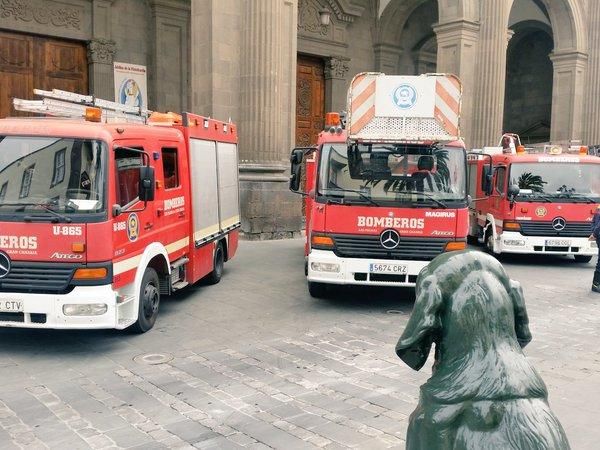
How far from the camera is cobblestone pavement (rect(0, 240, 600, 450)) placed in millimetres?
4488

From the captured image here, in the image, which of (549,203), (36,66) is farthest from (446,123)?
(36,66)

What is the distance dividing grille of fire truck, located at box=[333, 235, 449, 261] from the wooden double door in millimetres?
11957

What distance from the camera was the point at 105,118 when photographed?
738 cm

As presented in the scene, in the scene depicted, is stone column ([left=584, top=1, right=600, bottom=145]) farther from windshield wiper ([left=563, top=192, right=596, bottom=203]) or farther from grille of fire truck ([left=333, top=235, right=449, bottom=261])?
grille of fire truck ([left=333, top=235, right=449, bottom=261])

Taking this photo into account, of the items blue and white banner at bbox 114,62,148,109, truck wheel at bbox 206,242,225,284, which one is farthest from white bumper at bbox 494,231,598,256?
blue and white banner at bbox 114,62,148,109

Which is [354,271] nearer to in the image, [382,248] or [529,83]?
[382,248]

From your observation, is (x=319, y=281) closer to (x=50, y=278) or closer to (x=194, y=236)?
(x=194, y=236)

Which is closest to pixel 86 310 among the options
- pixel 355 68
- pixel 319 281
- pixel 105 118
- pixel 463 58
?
pixel 105 118

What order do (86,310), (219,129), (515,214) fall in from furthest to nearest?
(515,214) < (219,129) < (86,310)

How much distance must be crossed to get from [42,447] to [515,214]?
36.0 ft

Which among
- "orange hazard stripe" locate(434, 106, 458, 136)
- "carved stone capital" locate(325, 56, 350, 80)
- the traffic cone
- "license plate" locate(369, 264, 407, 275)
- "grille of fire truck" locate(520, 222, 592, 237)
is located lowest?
the traffic cone

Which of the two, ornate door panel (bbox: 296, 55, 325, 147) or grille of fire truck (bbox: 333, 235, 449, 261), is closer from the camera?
grille of fire truck (bbox: 333, 235, 449, 261)

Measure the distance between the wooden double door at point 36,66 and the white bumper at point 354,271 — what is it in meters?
11.8

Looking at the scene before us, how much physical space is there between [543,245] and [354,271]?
642 cm
